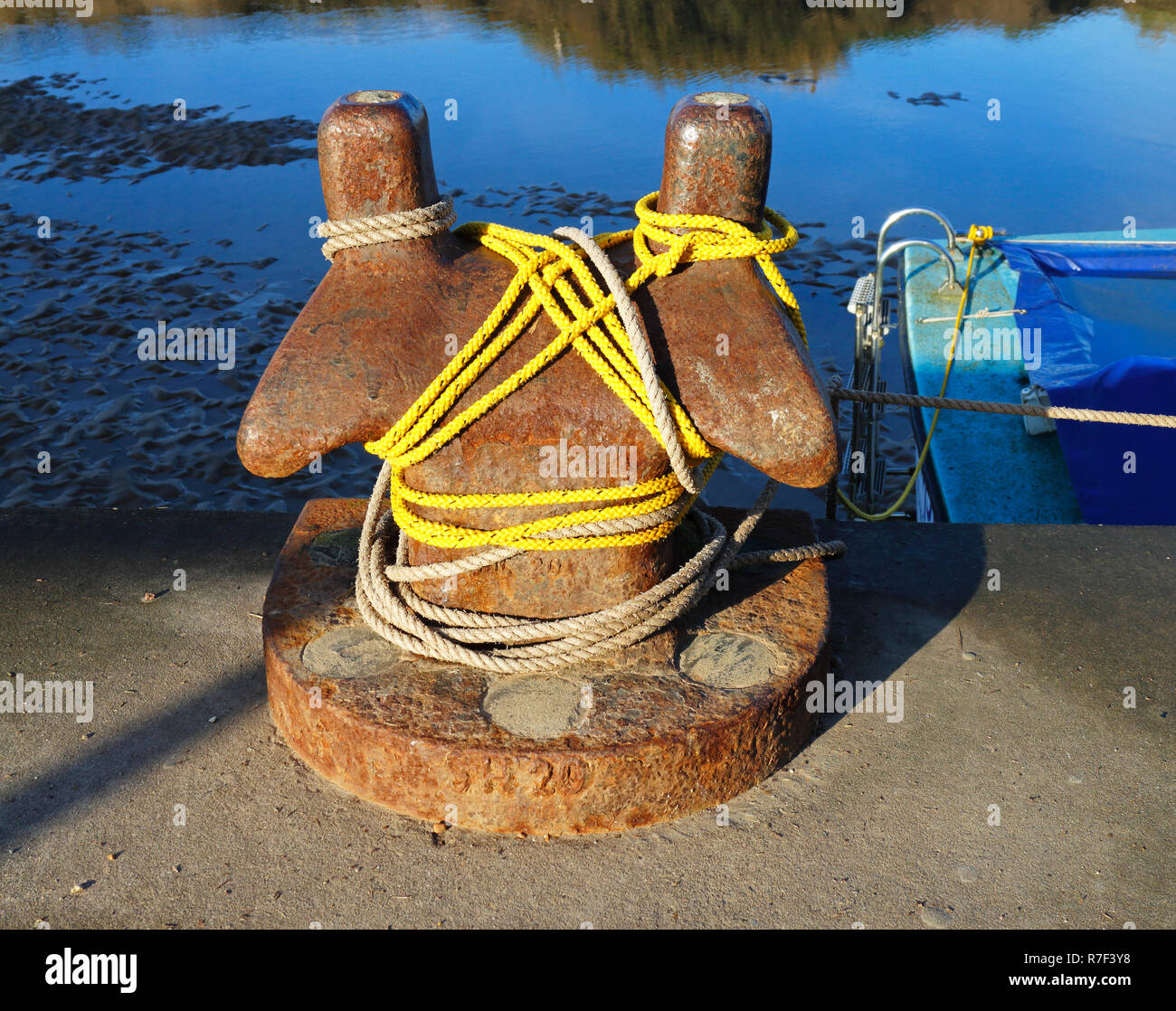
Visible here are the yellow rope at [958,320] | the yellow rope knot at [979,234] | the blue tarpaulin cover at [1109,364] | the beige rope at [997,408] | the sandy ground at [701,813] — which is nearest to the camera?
the sandy ground at [701,813]

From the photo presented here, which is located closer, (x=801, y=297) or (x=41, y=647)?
(x=41, y=647)

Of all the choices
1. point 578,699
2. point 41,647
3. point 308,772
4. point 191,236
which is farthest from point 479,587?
point 191,236

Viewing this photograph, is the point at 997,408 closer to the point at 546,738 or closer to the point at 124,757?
the point at 546,738

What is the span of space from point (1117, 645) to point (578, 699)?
1418 mm

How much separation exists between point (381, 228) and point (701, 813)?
1.32 meters

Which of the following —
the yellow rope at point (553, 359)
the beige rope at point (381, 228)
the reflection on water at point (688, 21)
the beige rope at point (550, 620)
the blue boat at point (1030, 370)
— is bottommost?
the blue boat at point (1030, 370)

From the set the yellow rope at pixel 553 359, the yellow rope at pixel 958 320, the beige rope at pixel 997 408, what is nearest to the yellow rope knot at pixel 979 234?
the yellow rope at pixel 958 320

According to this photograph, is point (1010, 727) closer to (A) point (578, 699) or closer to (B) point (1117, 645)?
(B) point (1117, 645)

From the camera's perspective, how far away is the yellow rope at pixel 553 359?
2.06 metres

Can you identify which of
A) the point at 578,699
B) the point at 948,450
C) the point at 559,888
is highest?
the point at 578,699

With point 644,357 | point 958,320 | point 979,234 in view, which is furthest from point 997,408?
point 979,234

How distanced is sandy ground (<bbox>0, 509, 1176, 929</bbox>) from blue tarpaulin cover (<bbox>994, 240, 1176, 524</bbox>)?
226 cm

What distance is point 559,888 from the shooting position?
1.95 meters

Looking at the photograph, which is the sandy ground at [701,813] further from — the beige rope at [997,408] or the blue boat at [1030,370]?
the blue boat at [1030,370]
